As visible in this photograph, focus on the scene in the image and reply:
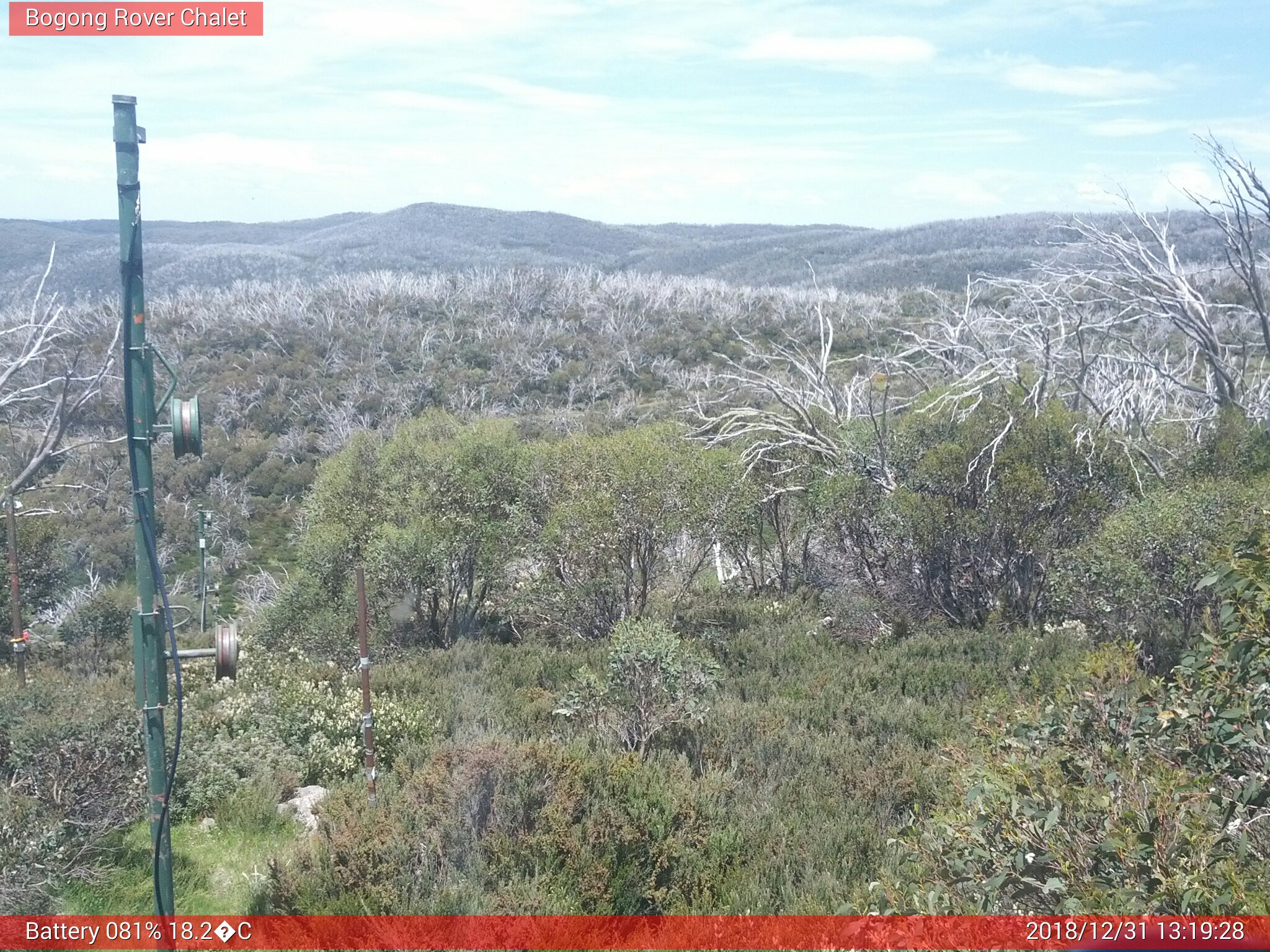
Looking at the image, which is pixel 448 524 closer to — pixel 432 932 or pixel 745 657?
pixel 745 657

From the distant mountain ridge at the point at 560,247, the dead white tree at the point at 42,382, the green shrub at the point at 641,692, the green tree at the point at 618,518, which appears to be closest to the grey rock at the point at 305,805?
the green shrub at the point at 641,692

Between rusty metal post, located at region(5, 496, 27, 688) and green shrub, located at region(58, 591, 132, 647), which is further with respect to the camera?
green shrub, located at region(58, 591, 132, 647)

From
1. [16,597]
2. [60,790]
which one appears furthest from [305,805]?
[16,597]

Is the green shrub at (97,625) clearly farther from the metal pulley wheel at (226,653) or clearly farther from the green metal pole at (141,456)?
the metal pulley wheel at (226,653)

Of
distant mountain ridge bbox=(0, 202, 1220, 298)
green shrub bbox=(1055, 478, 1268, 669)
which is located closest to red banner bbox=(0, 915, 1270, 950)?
green shrub bbox=(1055, 478, 1268, 669)

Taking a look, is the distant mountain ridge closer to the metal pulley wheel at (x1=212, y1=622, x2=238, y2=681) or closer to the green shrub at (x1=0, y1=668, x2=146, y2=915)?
the green shrub at (x1=0, y1=668, x2=146, y2=915)
